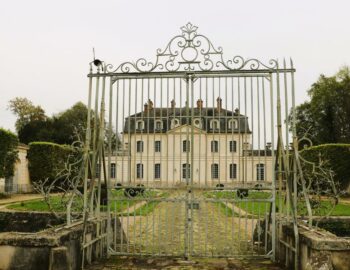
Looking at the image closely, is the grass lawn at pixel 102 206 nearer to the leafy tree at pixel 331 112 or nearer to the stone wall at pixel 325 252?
the stone wall at pixel 325 252

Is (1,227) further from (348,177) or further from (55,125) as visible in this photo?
(55,125)

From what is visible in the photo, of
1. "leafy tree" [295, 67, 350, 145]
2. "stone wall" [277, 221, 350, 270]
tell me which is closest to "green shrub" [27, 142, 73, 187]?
"leafy tree" [295, 67, 350, 145]

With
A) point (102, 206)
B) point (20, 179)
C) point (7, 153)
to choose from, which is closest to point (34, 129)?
point (20, 179)

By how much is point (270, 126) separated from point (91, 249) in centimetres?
330

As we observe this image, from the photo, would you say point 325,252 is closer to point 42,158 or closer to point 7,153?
point 7,153

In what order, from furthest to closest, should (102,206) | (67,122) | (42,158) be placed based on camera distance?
(67,122) < (42,158) < (102,206)

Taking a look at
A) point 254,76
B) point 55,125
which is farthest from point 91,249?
point 55,125

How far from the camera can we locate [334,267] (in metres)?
4.07

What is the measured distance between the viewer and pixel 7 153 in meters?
23.2

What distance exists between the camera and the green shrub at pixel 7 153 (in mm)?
22766

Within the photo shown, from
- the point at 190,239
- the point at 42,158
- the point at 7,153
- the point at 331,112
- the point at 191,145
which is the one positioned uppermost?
the point at 331,112

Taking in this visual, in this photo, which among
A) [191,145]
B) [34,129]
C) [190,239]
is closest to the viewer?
[191,145]

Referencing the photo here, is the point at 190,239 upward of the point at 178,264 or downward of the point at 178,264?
upward

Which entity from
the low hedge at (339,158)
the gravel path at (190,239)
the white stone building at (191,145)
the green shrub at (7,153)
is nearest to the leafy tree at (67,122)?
the green shrub at (7,153)
